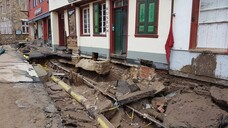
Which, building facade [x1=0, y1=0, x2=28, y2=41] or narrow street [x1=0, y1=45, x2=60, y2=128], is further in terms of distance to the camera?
building facade [x1=0, y1=0, x2=28, y2=41]

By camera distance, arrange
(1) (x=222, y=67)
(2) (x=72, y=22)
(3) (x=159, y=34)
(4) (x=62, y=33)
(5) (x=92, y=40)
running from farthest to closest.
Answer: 1. (4) (x=62, y=33)
2. (2) (x=72, y=22)
3. (5) (x=92, y=40)
4. (3) (x=159, y=34)
5. (1) (x=222, y=67)

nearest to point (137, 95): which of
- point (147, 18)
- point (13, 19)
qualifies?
point (147, 18)

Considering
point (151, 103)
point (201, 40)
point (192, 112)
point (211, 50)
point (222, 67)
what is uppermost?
point (201, 40)

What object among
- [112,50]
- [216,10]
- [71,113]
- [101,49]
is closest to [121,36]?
[112,50]

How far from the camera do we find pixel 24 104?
4273 mm

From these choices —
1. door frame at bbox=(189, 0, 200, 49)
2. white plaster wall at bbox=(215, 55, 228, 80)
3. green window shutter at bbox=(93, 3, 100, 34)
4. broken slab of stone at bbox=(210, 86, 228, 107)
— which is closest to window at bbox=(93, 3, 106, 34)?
green window shutter at bbox=(93, 3, 100, 34)

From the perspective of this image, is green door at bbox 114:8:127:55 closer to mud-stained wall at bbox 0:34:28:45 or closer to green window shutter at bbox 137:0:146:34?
green window shutter at bbox 137:0:146:34

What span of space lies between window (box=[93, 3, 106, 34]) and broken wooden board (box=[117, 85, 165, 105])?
17.8 feet

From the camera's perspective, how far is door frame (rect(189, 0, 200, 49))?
602cm

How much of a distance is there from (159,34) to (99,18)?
189 inches

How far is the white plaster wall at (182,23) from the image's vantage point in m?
6.16

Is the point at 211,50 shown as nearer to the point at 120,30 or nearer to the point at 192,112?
the point at 192,112

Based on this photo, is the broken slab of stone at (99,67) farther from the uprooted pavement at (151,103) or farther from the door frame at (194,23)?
the door frame at (194,23)

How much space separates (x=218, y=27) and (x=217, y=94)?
6.36ft
